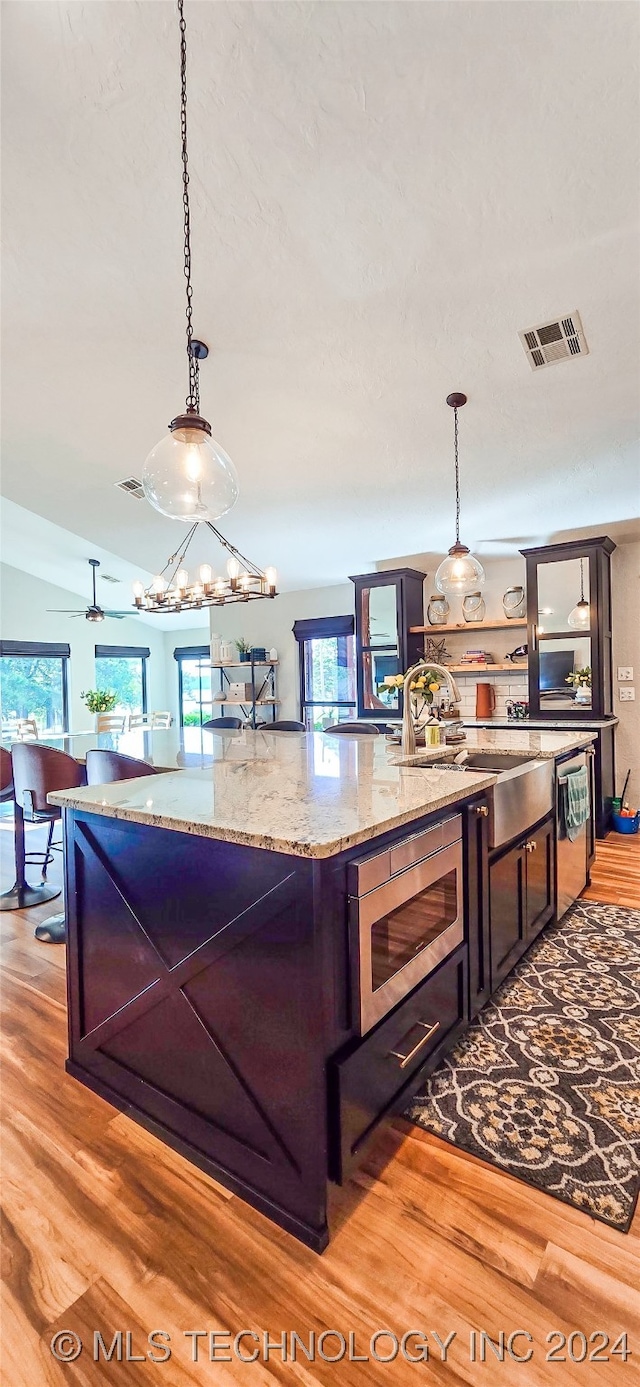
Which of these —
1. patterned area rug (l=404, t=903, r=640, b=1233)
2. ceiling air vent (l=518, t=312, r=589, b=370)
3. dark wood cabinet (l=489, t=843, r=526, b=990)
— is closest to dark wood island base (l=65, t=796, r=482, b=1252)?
patterned area rug (l=404, t=903, r=640, b=1233)

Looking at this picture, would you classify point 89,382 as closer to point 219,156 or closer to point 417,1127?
point 219,156

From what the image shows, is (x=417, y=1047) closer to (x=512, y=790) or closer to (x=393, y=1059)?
(x=393, y=1059)

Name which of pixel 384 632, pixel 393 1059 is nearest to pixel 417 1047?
pixel 393 1059

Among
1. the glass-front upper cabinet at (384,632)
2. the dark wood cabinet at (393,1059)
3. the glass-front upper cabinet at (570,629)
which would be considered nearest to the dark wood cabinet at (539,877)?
the dark wood cabinet at (393,1059)

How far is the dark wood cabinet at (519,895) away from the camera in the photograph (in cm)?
201

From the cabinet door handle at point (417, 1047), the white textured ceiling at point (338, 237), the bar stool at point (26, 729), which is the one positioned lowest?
the cabinet door handle at point (417, 1047)

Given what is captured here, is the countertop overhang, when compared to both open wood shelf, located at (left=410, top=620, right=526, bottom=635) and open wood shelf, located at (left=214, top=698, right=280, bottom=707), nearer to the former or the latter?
open wood shelf, located at (left=410, top=620, right=526, bottom=635)

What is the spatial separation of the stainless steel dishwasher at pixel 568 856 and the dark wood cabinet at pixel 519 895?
0.09 m

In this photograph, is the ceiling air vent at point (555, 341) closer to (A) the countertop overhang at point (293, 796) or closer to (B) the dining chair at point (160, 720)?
(A) the countertop overhang at point (293, 796)

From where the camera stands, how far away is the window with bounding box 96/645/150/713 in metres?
9.48

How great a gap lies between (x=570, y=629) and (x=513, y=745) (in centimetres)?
236

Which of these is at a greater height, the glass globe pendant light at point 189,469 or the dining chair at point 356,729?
the glass globe pendant light at point 189,469

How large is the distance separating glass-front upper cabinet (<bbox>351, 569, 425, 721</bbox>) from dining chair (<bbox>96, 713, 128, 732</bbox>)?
317cm

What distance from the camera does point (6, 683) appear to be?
795cm
